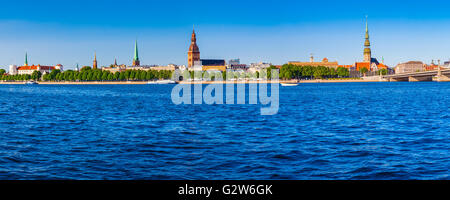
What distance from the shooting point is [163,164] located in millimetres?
12500

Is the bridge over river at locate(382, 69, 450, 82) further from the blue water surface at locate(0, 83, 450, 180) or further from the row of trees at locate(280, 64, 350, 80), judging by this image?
the blue water surface at locate(0, 83, 450, 180)

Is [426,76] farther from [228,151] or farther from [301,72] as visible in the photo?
[228,151]

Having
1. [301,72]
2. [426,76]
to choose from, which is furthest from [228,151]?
[301,72]

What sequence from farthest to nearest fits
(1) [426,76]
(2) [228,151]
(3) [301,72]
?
(3) [301,72] → (1) [426,76] → (2) [228,151]

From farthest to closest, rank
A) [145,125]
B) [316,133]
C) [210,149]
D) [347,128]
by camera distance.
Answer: [145,125] < [347,128] < [316,133] < [210,149]

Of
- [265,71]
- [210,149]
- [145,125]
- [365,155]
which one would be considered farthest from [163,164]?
[265,71]

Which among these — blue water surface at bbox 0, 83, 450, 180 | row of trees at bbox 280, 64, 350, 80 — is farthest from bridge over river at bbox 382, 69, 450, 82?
blue water surface at bbox 0, 83, 450, 180

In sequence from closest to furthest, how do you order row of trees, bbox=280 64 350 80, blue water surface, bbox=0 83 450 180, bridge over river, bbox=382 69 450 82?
blue water surface, bbox=0 83 450 180, bridge over river, bbox=382 69 450 82, row of trees, bbox=280 64 350 80

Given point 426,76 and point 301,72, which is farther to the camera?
point 301,72

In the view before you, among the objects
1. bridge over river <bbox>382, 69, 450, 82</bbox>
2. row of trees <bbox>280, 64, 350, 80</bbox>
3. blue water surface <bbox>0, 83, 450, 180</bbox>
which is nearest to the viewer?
blue water surface <bbox>0, 83, 450, 180</bbox>

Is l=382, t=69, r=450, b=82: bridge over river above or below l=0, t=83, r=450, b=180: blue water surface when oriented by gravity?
above
